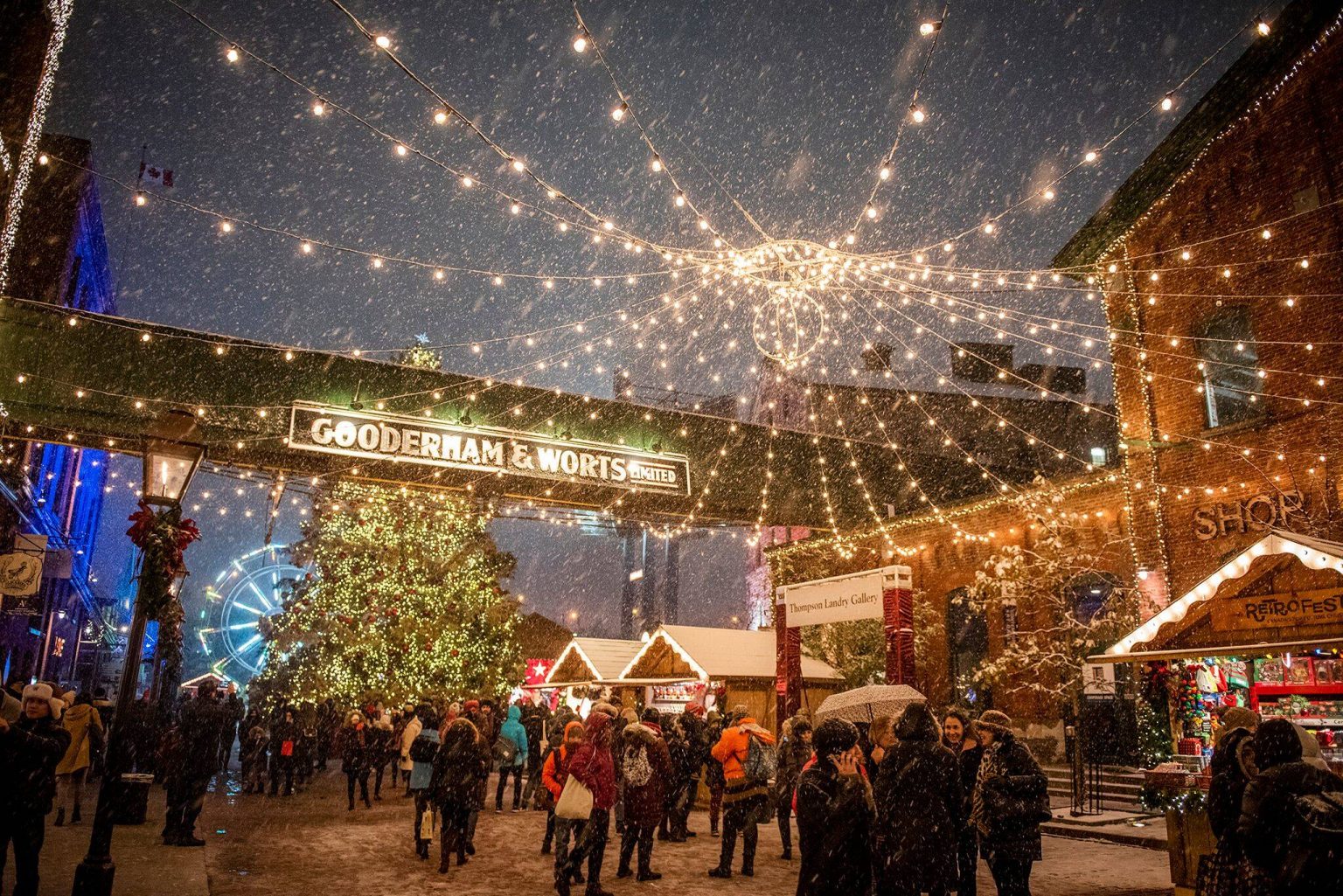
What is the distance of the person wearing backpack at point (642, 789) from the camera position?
784 centimetres

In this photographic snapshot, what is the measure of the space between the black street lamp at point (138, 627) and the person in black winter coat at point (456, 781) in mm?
2816

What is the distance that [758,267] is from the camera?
9.21 m

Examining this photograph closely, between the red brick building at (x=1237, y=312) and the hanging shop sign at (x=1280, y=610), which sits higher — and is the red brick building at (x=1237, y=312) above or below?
Answer: above

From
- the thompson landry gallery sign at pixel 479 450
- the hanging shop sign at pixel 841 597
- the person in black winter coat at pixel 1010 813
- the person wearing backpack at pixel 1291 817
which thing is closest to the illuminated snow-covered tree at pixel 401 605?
the thompson landry gallery sign at pixel 479 450

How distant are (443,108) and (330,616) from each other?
57.9 feet

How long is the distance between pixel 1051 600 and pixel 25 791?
16.4 metres

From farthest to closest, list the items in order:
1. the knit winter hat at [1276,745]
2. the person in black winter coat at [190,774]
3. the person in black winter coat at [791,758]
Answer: the person in black winter coat at [190,774]
the person in black winter coat at [791,758]
the knit winter hat at [1276,745]

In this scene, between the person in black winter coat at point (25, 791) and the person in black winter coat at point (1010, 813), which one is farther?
the person in black winter coat at point (1010, 813)

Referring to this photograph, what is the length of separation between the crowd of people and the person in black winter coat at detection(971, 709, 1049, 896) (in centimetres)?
1

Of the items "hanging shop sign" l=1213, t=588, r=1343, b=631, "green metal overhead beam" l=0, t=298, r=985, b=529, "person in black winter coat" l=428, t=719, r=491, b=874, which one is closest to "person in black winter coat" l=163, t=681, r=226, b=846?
"person in black winter coat" l=428, t=719, r=491, b=874

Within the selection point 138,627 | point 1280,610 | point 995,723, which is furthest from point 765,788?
point 138,627

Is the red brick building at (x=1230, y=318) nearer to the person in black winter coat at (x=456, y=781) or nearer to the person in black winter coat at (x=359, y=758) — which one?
the person in black winter coat at (x=456, y=781)

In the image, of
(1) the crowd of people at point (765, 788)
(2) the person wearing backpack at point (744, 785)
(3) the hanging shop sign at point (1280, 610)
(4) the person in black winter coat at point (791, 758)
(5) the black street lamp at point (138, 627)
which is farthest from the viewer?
(4) the person in black winter coat at point (791, 758)

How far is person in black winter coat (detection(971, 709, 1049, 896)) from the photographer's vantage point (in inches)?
232
